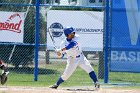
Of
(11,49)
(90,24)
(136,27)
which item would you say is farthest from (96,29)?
(11,49)

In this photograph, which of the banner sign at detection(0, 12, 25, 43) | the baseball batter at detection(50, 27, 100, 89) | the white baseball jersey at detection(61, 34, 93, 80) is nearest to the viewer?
the baseball batter at detection(50, 27, 100, 89)

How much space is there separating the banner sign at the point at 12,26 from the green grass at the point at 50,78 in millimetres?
1370

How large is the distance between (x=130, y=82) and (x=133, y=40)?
4.56 feet

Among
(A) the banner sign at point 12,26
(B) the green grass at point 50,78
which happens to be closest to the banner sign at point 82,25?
(A) the banner sign at point 12,26

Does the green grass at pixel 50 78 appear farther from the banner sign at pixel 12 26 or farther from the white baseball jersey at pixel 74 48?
the white baseball jersey at pixel 74 48

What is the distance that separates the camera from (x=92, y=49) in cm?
1642

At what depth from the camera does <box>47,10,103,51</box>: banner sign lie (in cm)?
1628

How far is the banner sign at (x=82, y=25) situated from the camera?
16.3 meters

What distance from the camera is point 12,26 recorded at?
1670cm

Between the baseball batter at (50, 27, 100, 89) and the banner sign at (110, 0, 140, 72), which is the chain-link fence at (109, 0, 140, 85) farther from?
the baseball batter at (50, 27, 100, 89)

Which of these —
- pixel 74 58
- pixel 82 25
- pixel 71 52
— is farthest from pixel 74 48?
pixel 82 25

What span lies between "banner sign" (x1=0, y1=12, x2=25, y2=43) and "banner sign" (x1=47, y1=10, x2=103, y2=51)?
0.95 metres

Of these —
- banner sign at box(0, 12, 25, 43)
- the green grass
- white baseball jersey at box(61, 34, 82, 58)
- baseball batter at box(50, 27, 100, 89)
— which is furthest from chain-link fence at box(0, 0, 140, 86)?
white baseball jersey at box(61, 34, 82, 58)

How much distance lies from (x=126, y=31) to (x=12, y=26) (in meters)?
3.67
